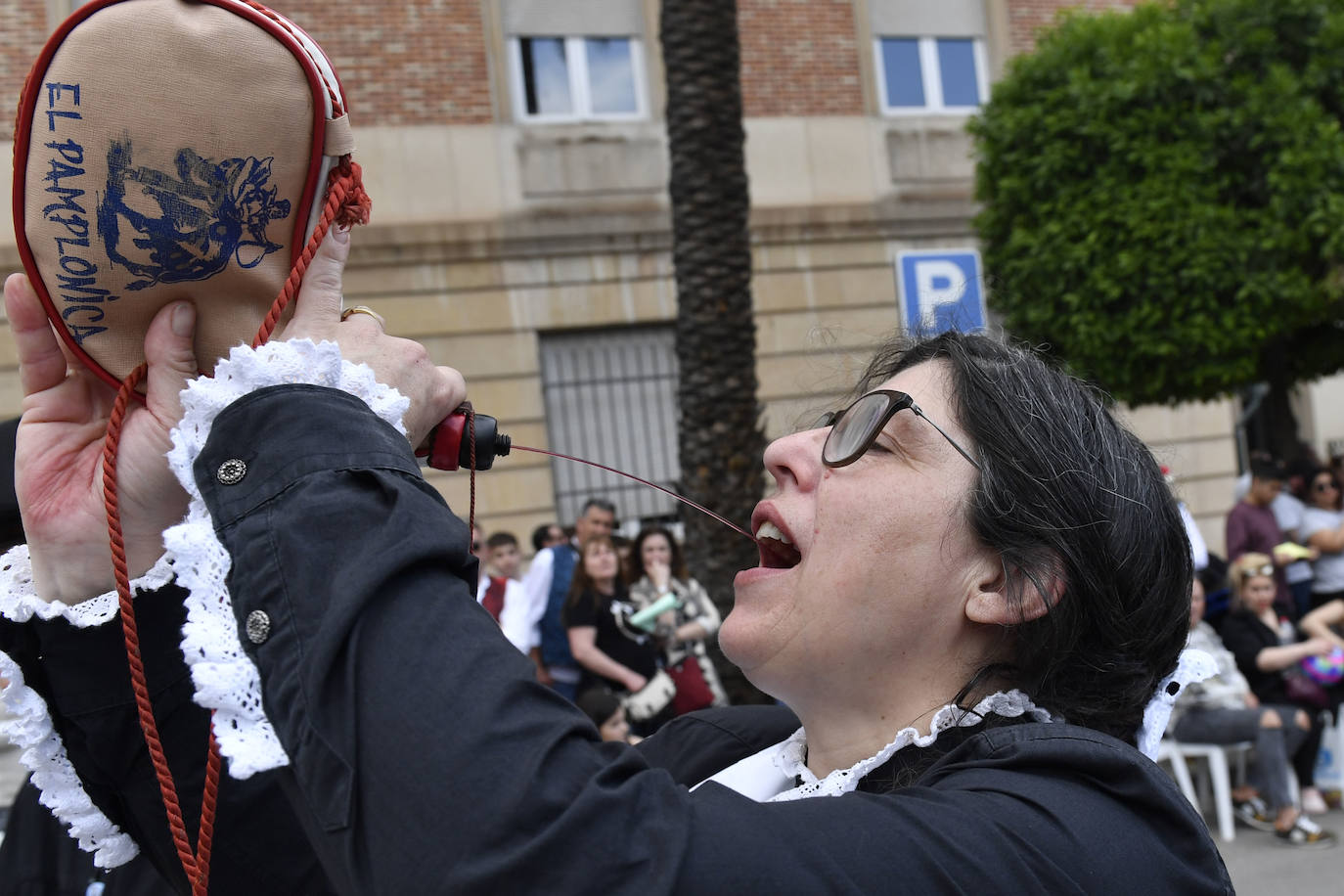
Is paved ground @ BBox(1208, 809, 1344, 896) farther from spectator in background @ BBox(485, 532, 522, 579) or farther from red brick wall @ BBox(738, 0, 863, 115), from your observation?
red brick wall @ BBox(738, 0, 863, 115)

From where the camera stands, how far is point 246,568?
986 mm

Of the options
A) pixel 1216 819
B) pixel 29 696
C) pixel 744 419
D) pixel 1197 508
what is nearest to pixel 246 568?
pixel 29 696

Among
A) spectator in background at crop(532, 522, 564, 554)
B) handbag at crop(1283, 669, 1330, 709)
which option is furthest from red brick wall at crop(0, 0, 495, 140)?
handbag at crop(1283, 669, 1330, 709)

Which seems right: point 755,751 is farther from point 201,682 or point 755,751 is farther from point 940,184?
point 940,184

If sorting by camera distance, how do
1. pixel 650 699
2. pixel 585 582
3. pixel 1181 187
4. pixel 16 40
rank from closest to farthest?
pixel 650 699
pixel 585 582
pixel 1181 187
pixel 16 40

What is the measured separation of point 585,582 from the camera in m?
6.42

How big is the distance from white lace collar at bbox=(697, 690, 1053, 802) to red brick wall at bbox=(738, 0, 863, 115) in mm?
10846

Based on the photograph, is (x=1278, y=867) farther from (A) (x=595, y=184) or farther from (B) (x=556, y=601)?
(A) (x=595, y=184)

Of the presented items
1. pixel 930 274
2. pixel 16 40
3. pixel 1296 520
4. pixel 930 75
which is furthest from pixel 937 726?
pixel 930 75

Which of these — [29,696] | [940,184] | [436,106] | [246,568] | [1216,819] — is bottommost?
[1216,819]

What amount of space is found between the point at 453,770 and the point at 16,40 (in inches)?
449

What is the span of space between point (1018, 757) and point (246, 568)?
0.77 m

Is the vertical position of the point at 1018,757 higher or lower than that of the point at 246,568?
lower

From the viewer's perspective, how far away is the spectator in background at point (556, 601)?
6445mm
